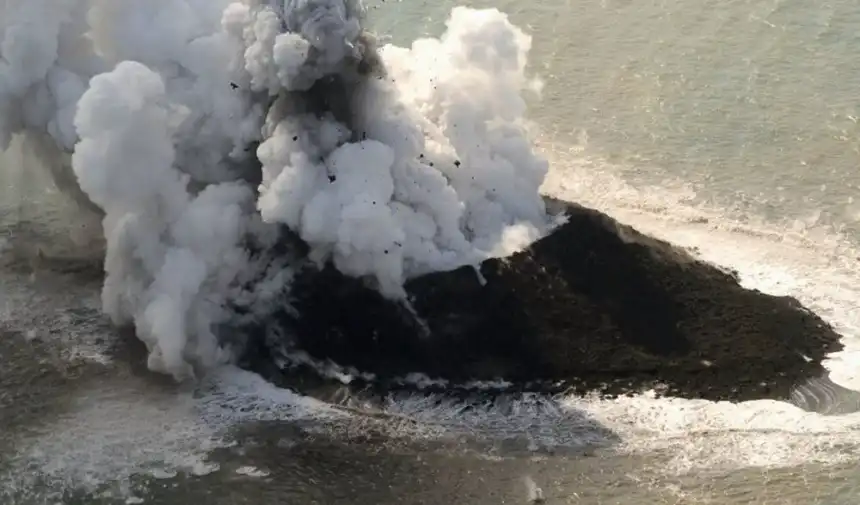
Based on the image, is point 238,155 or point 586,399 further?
point 238,155

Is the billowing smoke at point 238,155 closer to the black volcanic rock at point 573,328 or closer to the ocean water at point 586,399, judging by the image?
the black volcanic rock at point 573,328

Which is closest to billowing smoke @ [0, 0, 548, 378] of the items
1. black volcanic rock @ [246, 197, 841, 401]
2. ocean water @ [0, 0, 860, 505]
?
black volcanic rock @ [246, 197, 841, 401]

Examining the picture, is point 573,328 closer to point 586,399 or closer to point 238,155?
point 586,399

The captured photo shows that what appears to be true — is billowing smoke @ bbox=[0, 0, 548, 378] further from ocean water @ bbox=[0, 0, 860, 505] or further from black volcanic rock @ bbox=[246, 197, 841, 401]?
ocean water @ bbox=[0, 0, 860, 505]

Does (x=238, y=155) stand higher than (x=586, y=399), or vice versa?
(x=238, y=155)

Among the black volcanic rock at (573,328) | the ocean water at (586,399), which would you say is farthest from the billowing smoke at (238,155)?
the ocean water at (586,399)

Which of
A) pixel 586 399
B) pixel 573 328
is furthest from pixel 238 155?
pixel 586 399

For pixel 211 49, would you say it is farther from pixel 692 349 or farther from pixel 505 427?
pixel 692 349
